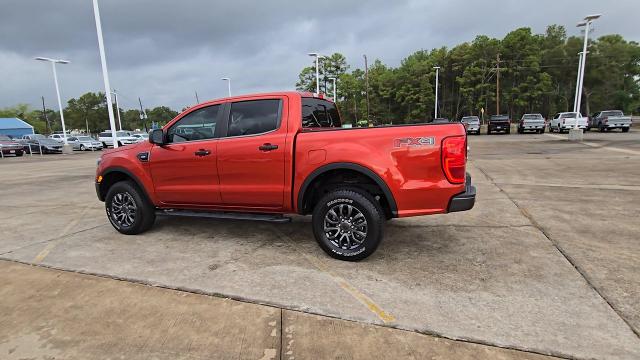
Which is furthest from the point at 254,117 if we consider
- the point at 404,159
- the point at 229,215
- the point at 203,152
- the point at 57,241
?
the point at 57,241

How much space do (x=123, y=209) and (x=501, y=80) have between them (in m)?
58.2

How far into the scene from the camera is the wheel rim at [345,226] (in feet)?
12.9

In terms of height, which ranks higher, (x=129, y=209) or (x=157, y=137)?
(x=157, y=137)

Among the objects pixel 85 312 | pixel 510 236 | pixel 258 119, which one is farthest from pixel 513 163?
pixel 85 312

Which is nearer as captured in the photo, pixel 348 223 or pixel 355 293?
pixel 355 293

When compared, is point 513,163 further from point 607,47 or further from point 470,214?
point 607,47

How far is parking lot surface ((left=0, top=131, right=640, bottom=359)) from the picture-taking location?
A: 283 cm

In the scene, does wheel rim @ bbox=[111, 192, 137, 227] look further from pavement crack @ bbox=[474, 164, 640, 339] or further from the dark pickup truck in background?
the dark pickup truck in background

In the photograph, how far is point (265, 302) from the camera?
322 centimetres

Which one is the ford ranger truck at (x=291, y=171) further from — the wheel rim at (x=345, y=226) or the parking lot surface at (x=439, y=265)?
the parking lot surface at (x=439, y=265)

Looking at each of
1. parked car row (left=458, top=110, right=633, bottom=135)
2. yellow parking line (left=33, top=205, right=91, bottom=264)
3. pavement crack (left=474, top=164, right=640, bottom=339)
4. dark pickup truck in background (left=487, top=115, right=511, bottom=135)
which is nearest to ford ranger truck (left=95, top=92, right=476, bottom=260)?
yellow parking line (left=33, top=205, right=91, bottom=264)

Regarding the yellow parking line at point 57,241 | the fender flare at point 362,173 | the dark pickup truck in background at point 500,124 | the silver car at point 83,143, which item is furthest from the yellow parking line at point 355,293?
the silver car at point 83,143

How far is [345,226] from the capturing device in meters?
4.00

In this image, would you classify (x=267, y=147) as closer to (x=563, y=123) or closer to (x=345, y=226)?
(x=345, y=226)
